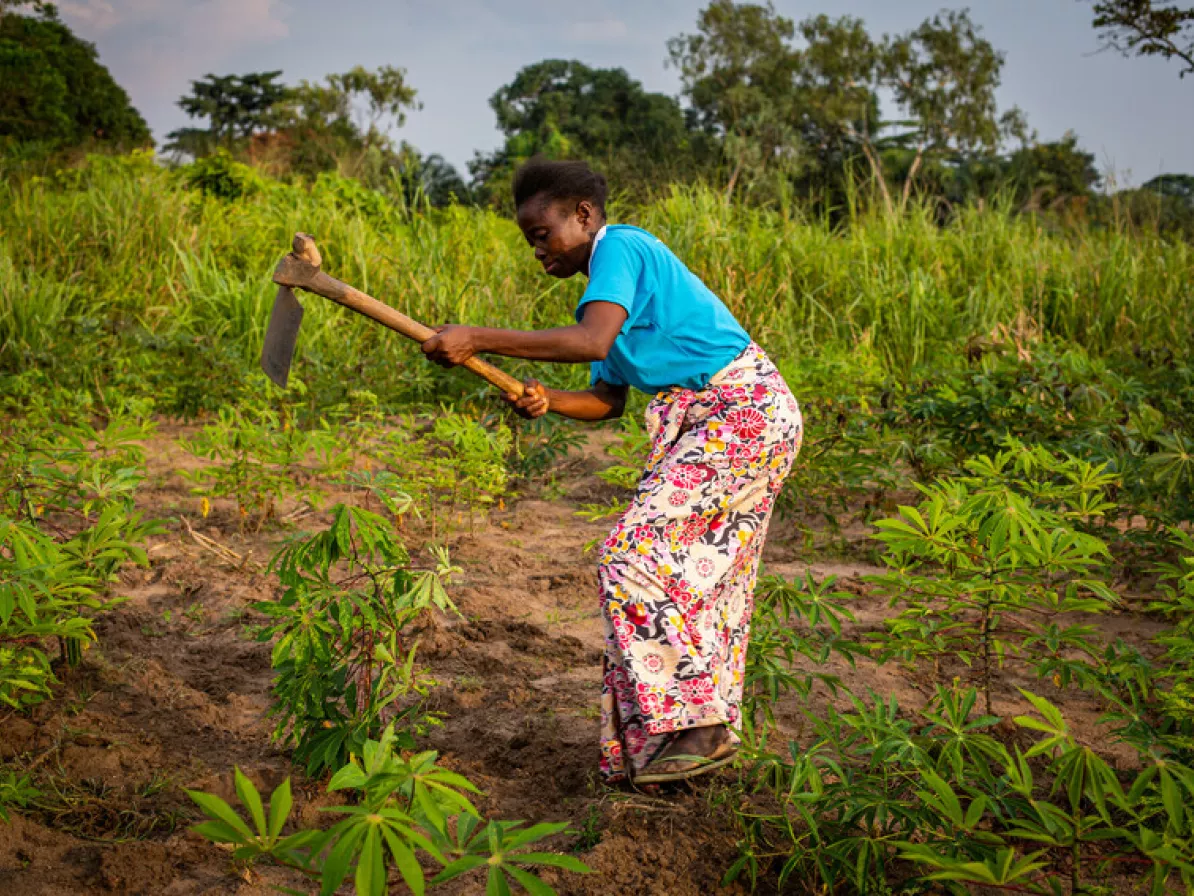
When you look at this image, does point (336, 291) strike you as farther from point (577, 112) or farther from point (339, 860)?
point (577, 112)

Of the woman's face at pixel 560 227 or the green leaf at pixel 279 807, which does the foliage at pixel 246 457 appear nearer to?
the woman's face at pixel 560 227

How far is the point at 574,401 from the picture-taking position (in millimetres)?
2611

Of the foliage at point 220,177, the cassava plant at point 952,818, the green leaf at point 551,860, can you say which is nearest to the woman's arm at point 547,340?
the cassava plant at point 952,818

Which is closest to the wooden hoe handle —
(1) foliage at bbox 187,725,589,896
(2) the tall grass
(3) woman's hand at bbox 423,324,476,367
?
(3) woman's hand at bbox 423,324,476,367

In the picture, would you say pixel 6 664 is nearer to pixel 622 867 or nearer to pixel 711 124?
pixel 622 867

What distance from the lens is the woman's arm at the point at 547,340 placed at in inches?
85.7

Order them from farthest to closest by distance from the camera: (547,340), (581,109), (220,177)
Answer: (581,109) → (220,177) → (547,340)

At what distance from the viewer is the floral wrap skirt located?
2.24 m

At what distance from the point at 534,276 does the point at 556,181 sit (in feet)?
15.5

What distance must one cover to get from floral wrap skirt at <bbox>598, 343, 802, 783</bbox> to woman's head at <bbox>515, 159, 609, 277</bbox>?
0.42 metres

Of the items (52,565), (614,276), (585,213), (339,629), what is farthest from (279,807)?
(585,213)

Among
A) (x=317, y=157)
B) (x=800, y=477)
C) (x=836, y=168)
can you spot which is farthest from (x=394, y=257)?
(x=836, y=168)

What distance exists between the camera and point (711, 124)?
28.9 metres

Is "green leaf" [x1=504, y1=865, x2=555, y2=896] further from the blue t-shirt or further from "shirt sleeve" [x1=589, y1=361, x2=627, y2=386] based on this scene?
"shirt sleeve" [x1=589, y1=361, x2=627, y2=386]
